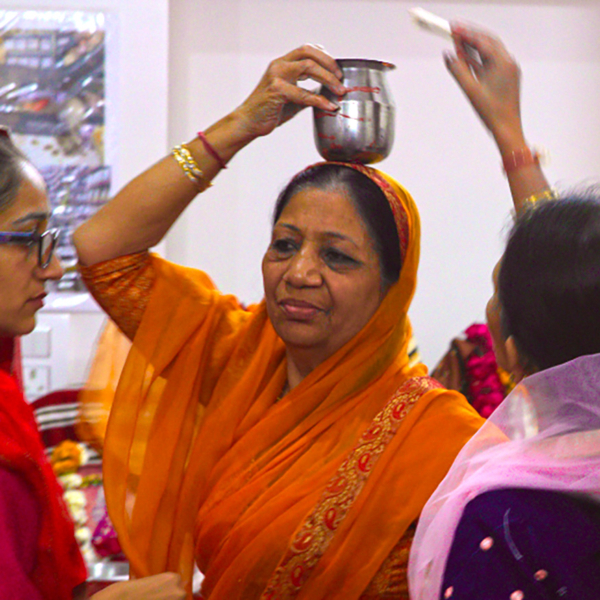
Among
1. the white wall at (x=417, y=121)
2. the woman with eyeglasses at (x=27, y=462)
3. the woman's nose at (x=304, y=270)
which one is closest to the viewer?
the woman with eyeglasses at (x=27, y=462)

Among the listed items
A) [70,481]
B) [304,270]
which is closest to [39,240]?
[304,270]

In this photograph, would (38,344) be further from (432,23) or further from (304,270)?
(432,23)

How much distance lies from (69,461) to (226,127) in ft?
3.71

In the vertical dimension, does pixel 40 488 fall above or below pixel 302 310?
below

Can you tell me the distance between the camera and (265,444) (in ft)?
5.00

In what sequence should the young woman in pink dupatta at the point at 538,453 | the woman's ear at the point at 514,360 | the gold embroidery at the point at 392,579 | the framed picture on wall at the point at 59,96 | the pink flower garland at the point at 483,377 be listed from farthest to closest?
the framed picture on wall at the point at 59,96, the pink flower garland at the point at 483,377, the gold embroidery at the point at 392,579, the woman's ear at the point at 514,360, the young woman in pink dupatta at the point at 538,453

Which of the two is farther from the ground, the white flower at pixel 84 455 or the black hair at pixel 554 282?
the black hair at pixel 554 282

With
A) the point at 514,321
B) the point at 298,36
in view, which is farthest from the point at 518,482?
the point at 298,36

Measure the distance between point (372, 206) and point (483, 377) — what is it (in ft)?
3.82

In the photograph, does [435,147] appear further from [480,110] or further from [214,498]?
[214,498]

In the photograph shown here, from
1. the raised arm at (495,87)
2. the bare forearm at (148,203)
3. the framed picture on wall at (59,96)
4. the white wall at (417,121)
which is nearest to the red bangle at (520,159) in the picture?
the raised arm at (495,87)

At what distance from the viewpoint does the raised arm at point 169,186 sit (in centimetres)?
154

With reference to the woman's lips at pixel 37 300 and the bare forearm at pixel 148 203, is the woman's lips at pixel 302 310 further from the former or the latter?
the woman's lips at pixel 37 300

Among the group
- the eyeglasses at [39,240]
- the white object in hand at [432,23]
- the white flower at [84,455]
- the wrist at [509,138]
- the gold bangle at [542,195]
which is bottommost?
the white flower at [84,455]
